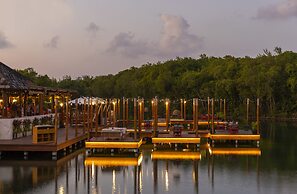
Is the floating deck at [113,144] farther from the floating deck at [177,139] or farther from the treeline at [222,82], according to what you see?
the treeline at [222,82]

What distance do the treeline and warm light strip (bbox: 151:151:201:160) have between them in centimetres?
2915

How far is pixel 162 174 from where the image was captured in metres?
14.5

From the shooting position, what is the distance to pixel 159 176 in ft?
46.3

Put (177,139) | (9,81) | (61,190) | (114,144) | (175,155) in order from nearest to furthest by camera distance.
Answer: (61,190) < (114,144) < (175,155) < (9,81) < (177,139)

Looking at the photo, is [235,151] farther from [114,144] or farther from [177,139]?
[114,144]

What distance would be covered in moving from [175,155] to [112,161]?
9.59 feet

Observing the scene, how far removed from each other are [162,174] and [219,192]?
2.99m

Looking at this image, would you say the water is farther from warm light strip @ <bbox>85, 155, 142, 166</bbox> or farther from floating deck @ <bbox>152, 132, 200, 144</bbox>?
floating deck @ <bbox>152, 132, 200, 144</bbox>

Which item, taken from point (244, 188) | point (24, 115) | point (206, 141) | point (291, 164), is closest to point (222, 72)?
point (206, 141)

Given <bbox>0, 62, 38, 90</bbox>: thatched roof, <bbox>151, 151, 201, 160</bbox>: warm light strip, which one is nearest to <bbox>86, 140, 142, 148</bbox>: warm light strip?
<bbox>151, 151, 201, 160</bbox>: warm light strip

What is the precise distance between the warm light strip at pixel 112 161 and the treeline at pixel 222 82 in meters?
31.7

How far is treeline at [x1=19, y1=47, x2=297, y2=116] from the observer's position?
47.4 m

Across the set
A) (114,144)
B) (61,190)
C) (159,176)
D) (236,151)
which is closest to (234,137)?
(236,151)

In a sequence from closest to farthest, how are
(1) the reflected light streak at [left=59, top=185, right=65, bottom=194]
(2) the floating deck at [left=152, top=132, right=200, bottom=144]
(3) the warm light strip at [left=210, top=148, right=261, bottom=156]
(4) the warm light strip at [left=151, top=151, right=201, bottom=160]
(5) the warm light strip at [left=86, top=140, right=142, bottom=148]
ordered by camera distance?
(1) the reflected light streak at [left=59, top=185, right=65, bottom=194], (4) the warm light strip at [left=151, top=151, right=201, bottom=160], (5) the warm light strip at [left=86, top=140, right=142, bottom=148], (3) the warm light strip at [left=210, top=148, right=261, bottom=156], (2) the floating deck at [left=152, top=132, right=200, bottom=144]
